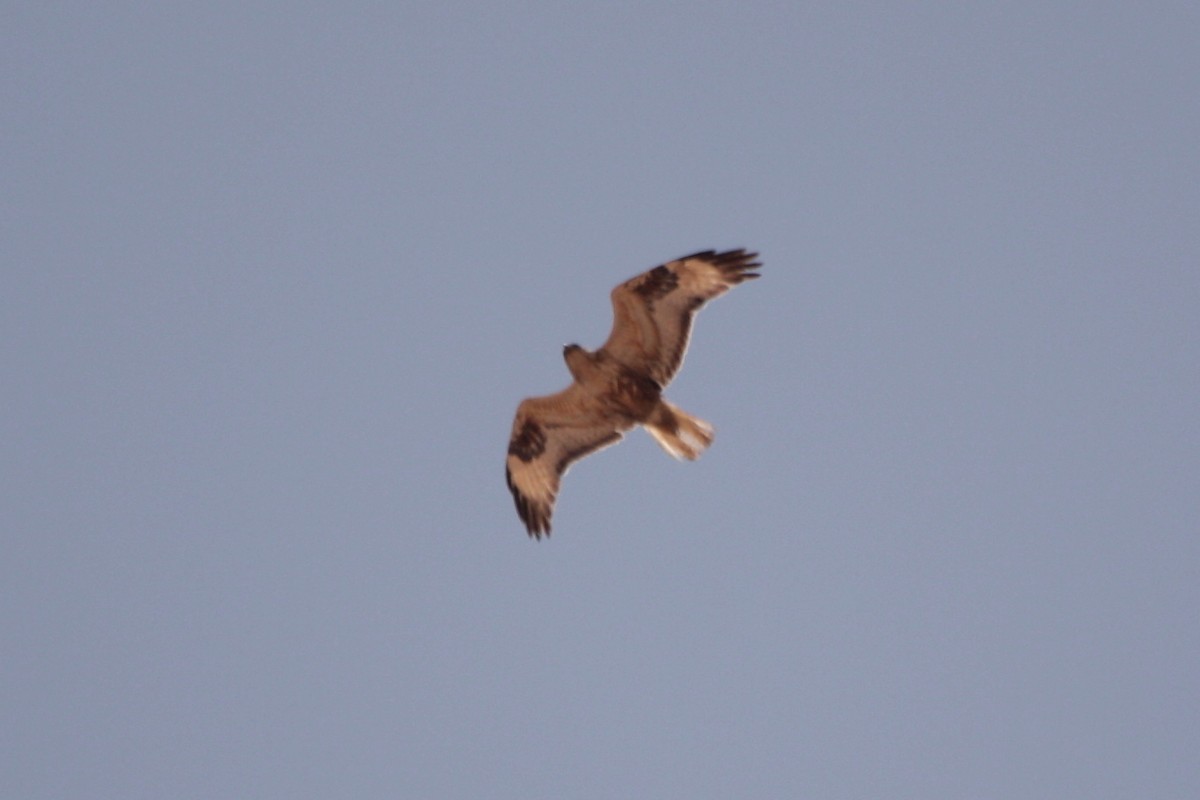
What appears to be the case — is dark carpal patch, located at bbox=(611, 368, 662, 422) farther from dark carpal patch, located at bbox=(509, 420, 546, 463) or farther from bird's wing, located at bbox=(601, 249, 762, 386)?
dark carpal patch, located at bbox=(509, 420, 546, 463)

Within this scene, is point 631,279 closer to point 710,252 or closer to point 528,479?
point 710,252

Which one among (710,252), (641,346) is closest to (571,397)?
(641,346)

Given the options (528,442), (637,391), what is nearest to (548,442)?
(528,442)

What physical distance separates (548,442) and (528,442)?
22cm

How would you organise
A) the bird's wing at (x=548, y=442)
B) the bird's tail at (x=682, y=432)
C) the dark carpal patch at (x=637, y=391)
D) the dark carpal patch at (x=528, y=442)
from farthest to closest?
1. the dark carpal patch at (x=528, y=442)
2. the bird's wing at (x=548, y=442)
3. the dark carpal patch at (x=637, y=391)
4. the bird's tail at (x=682, y=432)

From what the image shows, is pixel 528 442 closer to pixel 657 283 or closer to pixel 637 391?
pixel 637 391

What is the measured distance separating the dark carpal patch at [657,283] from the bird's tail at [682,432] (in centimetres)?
107

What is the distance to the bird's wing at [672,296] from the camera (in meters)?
14.9

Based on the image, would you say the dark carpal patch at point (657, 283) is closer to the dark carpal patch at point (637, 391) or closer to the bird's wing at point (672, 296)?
the bird's wing at point (672, 296)

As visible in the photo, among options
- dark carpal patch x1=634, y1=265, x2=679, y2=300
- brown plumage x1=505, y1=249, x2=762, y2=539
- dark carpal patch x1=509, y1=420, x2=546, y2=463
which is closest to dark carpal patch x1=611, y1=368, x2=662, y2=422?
brown plumage x1=505, y1=249, x2=762, y2=539

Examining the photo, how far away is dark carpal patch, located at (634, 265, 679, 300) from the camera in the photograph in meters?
14.9

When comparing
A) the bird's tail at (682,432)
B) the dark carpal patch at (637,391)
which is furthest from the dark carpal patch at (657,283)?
the bird's tail at (682,432)

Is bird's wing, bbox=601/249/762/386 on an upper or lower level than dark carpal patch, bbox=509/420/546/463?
upper

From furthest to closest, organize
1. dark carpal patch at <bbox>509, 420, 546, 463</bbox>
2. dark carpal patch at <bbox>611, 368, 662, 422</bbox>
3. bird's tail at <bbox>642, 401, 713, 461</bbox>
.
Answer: dark carpal patch at <bbox>509, 420, 546, 463</bbox>
dark carpal patch at <bbox>611, 368, 662, 422</bbox>
bird's tail at <bbox>642, 401, 713, 461</bbox>
